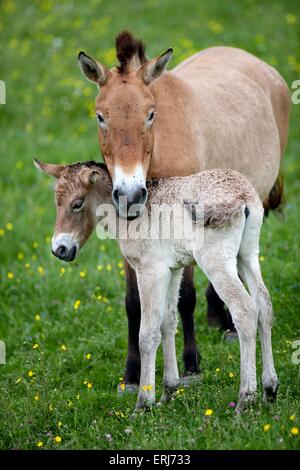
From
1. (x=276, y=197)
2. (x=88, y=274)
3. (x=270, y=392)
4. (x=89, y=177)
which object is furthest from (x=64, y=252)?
(x=276, y=197)

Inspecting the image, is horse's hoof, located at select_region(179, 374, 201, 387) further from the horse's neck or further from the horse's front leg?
the horse's neck

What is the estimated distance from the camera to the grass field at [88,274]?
5199 millimetres

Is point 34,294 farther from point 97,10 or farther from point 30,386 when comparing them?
point 97,10

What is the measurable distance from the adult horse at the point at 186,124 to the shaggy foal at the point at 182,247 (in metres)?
0.28

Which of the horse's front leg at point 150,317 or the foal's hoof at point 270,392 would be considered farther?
the horse's front leg at point 150,317

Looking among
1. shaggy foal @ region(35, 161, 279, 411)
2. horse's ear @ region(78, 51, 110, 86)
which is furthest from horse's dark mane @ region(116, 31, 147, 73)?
shaggy foal @ region(35, 161, 279, 411)

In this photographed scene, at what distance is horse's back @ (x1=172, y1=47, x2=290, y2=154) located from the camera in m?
8.00

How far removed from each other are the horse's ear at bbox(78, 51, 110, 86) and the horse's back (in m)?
1.86

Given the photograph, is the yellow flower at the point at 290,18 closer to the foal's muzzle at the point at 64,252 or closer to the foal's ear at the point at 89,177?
the foal's ear at the point at 89,177

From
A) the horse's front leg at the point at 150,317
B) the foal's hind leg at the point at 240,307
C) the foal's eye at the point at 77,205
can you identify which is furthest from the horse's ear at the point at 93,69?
the foal's hind leg at the point at 240,307

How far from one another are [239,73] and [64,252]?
3513mm

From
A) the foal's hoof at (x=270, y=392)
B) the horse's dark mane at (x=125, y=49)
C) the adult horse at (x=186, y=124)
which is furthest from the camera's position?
the horse's dark mane at (x=125, y=49)

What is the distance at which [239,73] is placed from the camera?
323 inches
